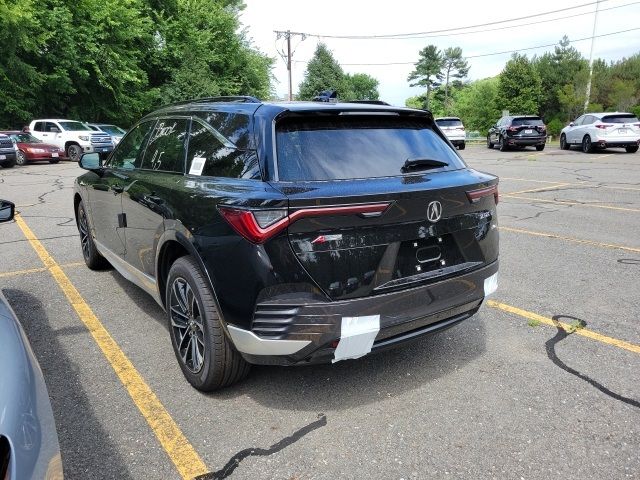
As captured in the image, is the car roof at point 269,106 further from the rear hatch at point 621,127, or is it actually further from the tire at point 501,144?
the tire at point 501,144

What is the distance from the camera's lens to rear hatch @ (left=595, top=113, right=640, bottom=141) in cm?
2017

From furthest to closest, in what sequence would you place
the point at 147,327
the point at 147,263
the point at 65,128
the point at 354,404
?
the point at 65,128 < the point at 147,327 < the point at 147,263 < the point at 354,404


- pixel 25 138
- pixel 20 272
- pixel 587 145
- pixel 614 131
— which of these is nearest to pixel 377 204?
pixel 20 272

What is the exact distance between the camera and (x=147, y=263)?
12.2 feet

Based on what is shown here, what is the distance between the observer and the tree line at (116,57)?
24781mm

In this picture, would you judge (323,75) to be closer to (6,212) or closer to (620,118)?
(620,118)

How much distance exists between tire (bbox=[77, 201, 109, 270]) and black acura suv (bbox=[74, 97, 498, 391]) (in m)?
2.12

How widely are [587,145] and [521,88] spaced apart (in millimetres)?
41122

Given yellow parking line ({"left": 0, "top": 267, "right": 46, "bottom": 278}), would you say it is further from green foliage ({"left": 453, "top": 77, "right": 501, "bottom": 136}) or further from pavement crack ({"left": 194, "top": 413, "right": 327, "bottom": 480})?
green foliage ({"left": 453, "top": 77, "right": 501, "bottom": 136})

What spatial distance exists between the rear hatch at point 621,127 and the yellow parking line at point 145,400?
2138cm

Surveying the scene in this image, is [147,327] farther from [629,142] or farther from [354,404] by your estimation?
[629,142]

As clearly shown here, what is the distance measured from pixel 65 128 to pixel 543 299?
24194 mm

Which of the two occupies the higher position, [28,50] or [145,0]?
[145,0]

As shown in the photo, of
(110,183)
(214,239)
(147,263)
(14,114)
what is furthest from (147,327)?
(14,114)
